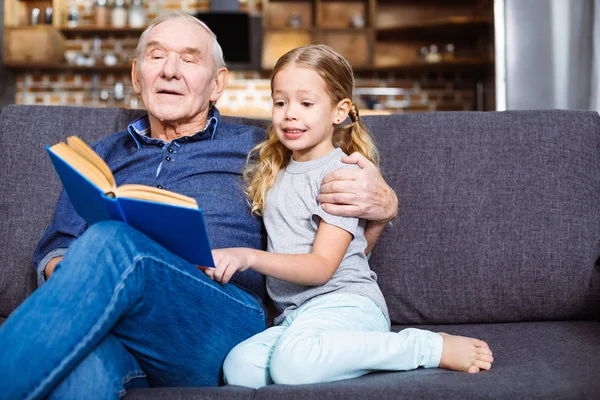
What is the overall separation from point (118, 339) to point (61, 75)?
4862mm

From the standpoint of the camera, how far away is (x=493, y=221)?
5.43ft

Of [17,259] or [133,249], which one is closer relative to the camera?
[133,249]

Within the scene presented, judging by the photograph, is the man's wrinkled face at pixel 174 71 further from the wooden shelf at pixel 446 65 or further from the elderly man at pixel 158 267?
the wooden shelf at pixel 446 65

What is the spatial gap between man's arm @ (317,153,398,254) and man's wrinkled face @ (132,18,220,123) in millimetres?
480

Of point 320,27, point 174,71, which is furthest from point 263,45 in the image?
point 174,71

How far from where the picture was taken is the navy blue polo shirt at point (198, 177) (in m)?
1.56

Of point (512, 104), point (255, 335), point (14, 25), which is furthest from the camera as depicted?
point (14, 25)

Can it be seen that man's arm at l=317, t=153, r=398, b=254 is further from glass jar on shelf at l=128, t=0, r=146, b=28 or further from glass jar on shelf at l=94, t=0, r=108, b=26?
glass jar on shelf at l=94, t=0, r=108, b=26

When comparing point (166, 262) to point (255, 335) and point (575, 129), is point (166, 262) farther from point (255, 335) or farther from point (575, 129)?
point (575, 129)

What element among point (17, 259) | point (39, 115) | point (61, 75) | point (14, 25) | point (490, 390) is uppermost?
point (14, 25)

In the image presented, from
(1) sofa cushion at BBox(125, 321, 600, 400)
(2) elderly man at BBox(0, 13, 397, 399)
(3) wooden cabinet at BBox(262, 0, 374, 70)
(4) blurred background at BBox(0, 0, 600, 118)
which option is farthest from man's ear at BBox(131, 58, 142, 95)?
(3) wooden cabinet at BBox(262, 0, 374, 70)

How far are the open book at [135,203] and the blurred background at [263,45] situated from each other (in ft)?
12.9

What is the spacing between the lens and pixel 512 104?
4.15 metres

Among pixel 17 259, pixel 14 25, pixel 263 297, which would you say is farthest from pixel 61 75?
pixel 263 297
